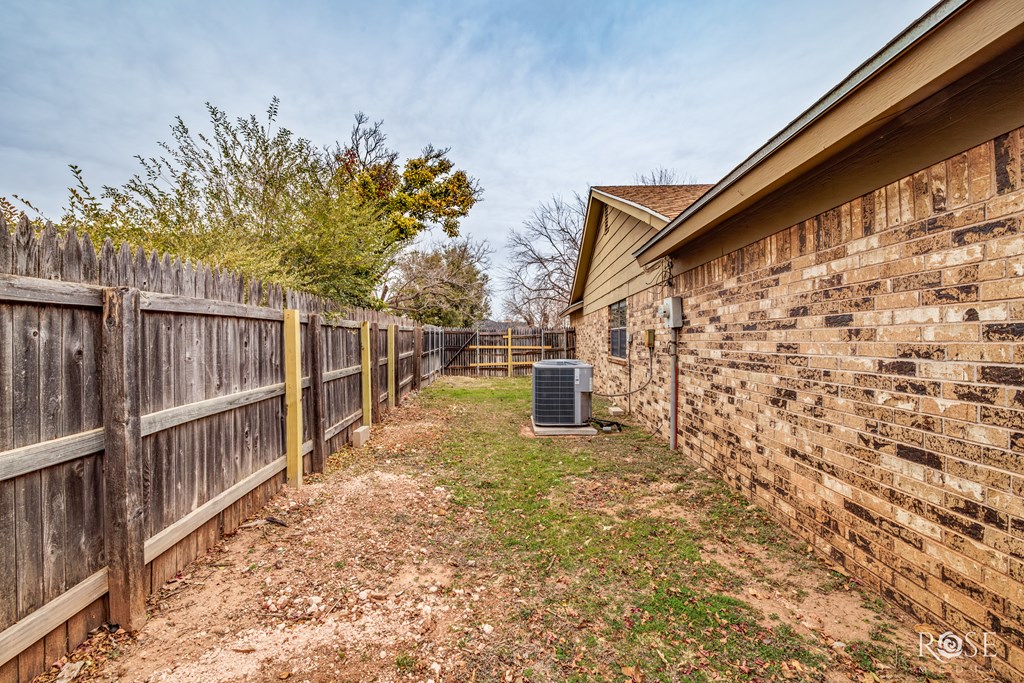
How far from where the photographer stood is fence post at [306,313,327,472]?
14.8 feet

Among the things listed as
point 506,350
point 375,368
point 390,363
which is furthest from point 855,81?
point 506,350

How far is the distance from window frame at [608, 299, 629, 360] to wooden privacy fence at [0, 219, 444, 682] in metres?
6.33

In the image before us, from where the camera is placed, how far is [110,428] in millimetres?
2029

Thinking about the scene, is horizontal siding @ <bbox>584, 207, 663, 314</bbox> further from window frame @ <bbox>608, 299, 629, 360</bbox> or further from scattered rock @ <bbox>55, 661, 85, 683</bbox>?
scattered rock @ <bbox>55, 661, 85, 683</bbox>

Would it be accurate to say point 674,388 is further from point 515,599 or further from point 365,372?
point 365,372

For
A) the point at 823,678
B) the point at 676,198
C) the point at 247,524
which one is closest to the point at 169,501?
the point at 247,524

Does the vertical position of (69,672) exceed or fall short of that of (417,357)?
it falls short

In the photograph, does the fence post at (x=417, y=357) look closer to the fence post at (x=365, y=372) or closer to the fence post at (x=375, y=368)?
the fence post at (x=375, y=368)

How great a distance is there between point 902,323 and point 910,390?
0.36m

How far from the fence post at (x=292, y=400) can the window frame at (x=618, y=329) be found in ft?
18.4

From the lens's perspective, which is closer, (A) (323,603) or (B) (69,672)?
(B) (69,672)

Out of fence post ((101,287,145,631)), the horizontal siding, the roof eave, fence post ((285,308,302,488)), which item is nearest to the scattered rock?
fence post ((101,287,145,631))

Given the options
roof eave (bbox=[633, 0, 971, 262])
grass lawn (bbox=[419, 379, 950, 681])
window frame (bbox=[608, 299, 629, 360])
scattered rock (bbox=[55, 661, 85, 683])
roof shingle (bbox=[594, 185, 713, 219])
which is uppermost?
roof shingle (bbox=[594, 185, 713, 219])

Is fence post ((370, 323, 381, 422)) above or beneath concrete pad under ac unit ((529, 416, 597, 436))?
above
